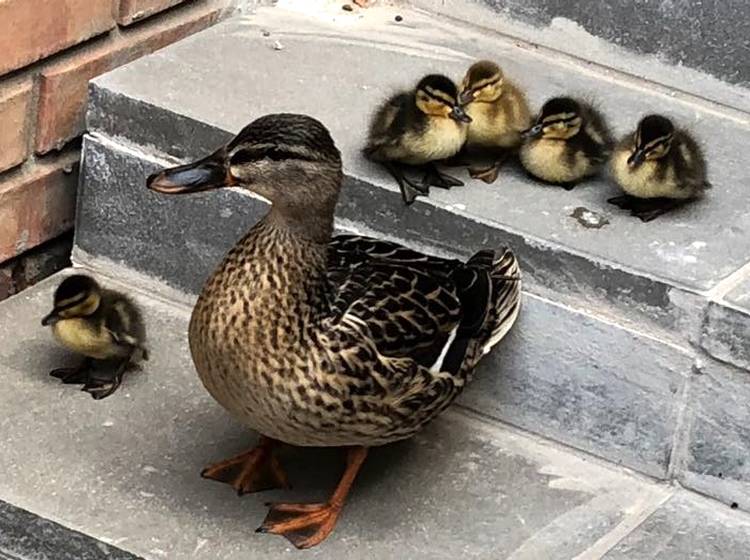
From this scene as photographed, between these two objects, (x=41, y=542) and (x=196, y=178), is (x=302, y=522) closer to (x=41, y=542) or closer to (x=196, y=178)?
(x=41, y=542)

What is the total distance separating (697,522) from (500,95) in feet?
3.11

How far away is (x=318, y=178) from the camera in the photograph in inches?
130

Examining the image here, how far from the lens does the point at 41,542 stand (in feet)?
11.4

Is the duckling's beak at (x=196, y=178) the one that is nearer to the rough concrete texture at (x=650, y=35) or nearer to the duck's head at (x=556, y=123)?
the duck's head at (x=556, y=123)

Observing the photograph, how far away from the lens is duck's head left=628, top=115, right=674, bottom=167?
3.82 m

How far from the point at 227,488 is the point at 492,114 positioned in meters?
0.94

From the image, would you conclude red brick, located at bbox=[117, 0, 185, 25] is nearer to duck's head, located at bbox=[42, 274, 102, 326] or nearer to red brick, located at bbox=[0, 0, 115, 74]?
red brick, located at bbox=[0, 0, 115, 74]

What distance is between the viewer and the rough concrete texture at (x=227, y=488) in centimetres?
350

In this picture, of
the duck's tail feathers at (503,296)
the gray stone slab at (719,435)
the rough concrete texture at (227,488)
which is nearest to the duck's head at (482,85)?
the duck's tail feathers at (503,296)

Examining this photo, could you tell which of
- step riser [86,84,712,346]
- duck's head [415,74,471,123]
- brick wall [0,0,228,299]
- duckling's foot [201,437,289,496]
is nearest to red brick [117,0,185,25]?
brick wall [0,0,228,299]

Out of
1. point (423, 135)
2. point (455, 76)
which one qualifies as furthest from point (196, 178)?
point (455, 76)

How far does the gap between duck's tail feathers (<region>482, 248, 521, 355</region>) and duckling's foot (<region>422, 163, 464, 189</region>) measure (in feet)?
0.79

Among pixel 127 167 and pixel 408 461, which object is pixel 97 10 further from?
pixel 408 461

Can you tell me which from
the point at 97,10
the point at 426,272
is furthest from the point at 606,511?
the point at 97,10
